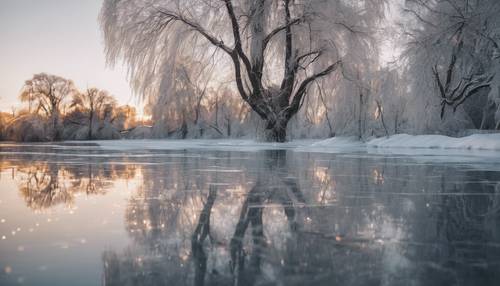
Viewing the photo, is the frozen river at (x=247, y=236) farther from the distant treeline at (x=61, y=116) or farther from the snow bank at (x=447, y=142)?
the distant treeline at (x=61, y=116)

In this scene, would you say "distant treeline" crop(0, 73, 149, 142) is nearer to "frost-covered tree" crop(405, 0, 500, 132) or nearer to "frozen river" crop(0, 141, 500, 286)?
"frost-covered tree" crop(405, 0, 500, 132)

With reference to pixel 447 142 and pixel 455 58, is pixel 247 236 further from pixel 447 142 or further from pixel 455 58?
pixel 455 58

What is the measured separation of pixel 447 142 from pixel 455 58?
4.21 metres

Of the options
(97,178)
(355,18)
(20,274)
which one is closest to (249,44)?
(355,18)

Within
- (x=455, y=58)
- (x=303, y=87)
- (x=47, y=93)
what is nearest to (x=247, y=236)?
(x=303, y=87)

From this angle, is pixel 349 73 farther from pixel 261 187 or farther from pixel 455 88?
pixel 261 187

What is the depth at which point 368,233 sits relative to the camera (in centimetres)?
156

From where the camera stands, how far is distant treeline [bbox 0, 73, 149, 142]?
3131cm

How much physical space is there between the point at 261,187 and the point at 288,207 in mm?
797

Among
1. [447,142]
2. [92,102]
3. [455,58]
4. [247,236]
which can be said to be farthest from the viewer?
[92,102]

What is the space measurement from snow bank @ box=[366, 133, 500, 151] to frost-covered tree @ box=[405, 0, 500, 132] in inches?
39.2

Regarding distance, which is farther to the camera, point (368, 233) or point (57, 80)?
point (57, 80)

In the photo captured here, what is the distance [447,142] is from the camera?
1138 cm

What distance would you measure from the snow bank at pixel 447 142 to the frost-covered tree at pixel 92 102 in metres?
32.5
